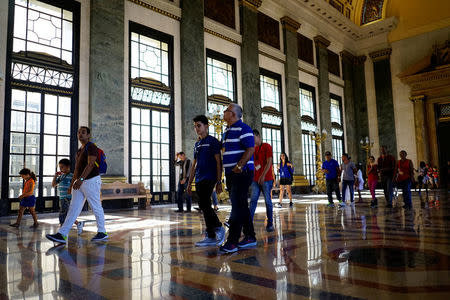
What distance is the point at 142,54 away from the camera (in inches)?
457

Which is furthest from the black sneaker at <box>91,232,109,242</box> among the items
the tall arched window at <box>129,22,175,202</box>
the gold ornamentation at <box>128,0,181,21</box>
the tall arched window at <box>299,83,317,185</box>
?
the tall arched window at <box>299,83,317,185</box>

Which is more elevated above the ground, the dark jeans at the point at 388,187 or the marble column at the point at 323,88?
the marble column at the point at 323,88

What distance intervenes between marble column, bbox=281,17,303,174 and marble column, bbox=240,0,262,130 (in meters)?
2.44

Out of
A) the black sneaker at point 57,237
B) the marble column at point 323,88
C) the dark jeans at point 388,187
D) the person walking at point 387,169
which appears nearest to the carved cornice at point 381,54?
the marble column at point 323,88

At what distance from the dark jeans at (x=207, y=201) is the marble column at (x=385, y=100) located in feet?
66.4

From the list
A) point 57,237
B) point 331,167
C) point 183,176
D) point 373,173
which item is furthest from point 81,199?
point 373,173

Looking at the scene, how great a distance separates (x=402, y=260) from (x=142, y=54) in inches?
420

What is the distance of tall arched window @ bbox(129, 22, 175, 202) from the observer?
11.2 metres

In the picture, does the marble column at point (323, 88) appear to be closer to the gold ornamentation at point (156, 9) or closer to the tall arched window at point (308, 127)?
the tall arched window at point (308, 127)

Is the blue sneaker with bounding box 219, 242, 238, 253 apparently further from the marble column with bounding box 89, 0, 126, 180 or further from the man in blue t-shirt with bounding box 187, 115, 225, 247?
the marble column with bounding box 89, 0, 126, 180

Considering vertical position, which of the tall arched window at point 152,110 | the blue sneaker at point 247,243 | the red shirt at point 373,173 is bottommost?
the blue sneaker at point 247,243

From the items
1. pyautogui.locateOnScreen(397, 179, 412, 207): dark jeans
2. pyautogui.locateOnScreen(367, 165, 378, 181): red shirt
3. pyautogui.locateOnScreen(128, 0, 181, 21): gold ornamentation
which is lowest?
pyautogui.locateOnScreen(397, 179, 412, 207): dark jeans

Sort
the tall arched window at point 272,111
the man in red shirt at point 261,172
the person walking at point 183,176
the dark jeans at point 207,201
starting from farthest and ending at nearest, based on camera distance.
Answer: the tall arched window at point 272,111 < the person walking at point 183,176 < the man in red shirt at point 261,172 < the dark jeans at point 207,201

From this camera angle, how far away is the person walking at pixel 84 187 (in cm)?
414
